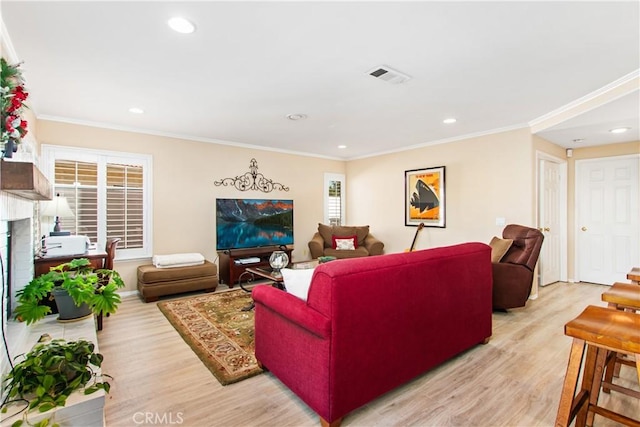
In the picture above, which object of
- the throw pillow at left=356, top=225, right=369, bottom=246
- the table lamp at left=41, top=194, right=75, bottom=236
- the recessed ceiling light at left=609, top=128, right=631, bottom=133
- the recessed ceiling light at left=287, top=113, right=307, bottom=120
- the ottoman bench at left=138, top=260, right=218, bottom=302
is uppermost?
the recessed ceiling light at left=287, top=113, right=307, bottom=120

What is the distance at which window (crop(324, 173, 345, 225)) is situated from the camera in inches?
267

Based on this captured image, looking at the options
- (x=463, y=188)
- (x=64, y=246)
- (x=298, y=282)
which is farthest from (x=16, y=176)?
(x=463, y=188)

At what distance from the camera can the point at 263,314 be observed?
229cm

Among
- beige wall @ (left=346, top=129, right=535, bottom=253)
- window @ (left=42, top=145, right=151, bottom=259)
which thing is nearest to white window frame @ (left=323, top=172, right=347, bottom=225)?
beige wall @ (left=346, top=129, right=535, bottom=253)

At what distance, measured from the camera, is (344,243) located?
5.94 m

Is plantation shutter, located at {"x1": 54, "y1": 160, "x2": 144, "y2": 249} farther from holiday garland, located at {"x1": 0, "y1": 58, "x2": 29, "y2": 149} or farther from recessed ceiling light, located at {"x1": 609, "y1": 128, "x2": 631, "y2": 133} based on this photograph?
recessed ceiling light, located at {"x1": 609, "y1": 128, "x2": 631, "y2": 133}

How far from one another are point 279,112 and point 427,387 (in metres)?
3.21

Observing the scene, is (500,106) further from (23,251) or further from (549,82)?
(23,251)

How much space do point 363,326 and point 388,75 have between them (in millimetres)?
2125

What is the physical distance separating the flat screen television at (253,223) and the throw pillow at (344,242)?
2.85 ft

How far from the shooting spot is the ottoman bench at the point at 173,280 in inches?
163

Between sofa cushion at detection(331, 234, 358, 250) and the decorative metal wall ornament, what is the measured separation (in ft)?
5.01

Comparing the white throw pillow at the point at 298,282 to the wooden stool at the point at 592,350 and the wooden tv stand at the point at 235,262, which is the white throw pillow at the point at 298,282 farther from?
the wooden tv stand at the point at 235,262

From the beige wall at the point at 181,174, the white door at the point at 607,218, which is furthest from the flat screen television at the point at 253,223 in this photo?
the white door at the point at 607,218
